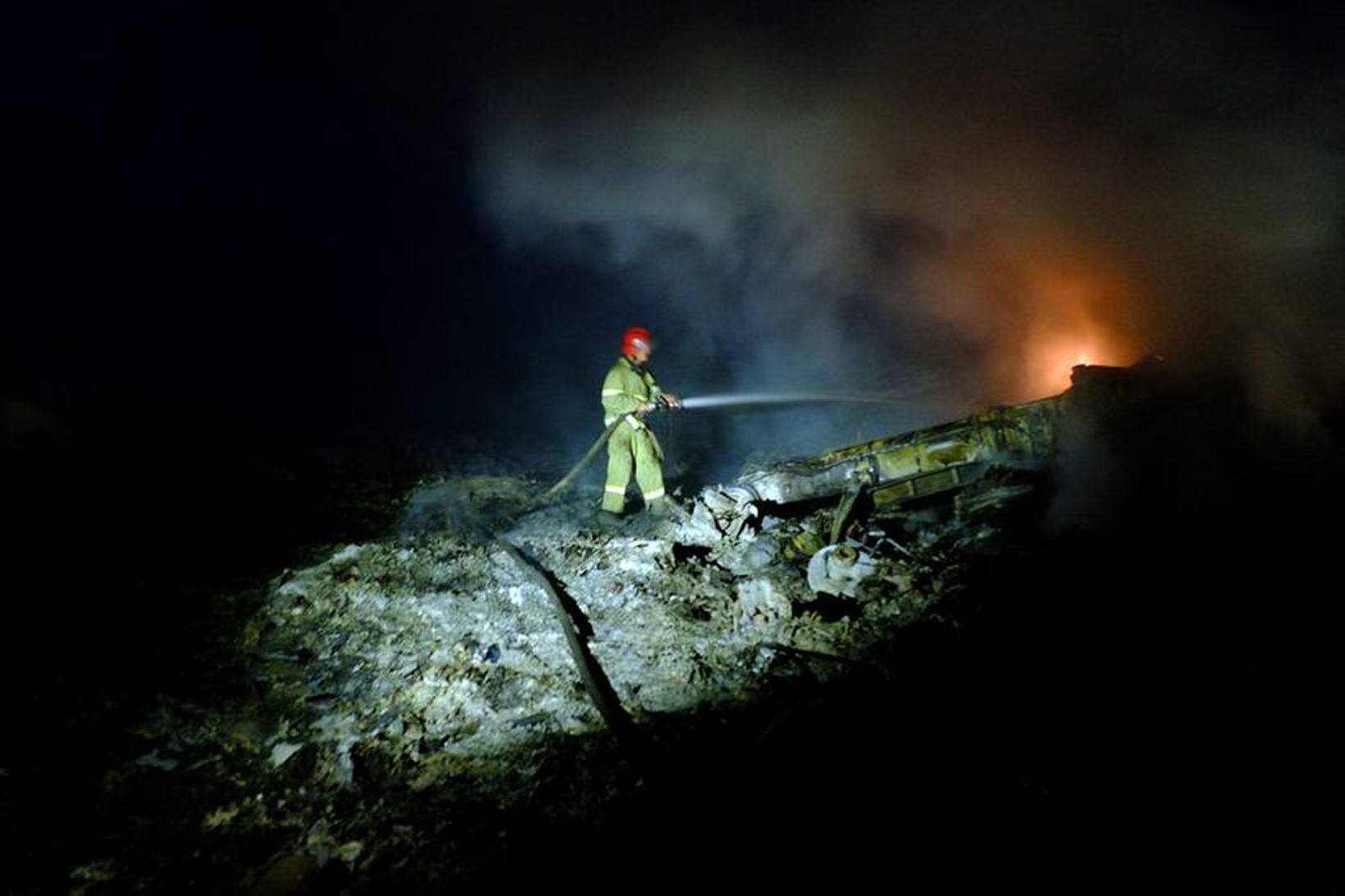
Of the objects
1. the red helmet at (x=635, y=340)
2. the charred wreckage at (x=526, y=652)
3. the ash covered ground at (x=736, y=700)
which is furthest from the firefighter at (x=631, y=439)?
the ash covered ground at (x=736, y=700)

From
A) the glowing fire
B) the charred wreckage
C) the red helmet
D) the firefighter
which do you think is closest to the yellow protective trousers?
the firefighter

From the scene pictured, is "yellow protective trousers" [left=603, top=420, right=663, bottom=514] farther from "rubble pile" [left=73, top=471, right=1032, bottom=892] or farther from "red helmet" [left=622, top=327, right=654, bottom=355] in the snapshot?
"red helmet" [left=622, top=327, right=654, bottom=355]

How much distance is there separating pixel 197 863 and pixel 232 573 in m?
2.96

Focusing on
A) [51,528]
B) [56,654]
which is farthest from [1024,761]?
[51,528]

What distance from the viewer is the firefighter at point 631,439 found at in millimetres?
5824

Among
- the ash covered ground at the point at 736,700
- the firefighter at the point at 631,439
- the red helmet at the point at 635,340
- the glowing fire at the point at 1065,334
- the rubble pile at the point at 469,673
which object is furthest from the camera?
the glowing fire at the point at 1065,334

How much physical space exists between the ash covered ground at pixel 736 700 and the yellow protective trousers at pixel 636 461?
77 cm

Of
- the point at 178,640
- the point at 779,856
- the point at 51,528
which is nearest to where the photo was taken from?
the point at 779,856

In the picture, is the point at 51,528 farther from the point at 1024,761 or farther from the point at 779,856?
the point at 1024,761

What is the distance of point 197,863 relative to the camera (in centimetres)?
238

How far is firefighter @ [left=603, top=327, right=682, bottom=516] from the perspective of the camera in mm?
5824

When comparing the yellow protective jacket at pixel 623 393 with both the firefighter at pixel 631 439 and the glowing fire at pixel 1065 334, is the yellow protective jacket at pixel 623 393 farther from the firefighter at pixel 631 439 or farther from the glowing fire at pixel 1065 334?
the glowing fire at pixel 1065 334

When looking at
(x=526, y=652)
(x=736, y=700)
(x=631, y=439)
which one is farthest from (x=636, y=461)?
(x=736, y=700)

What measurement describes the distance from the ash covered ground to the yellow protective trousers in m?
0.77
